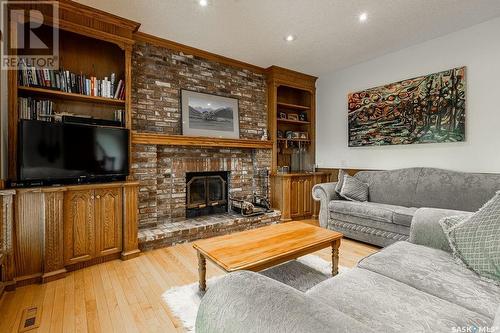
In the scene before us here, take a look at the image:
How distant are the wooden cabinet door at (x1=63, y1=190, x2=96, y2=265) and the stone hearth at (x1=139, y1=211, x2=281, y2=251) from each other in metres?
0.54

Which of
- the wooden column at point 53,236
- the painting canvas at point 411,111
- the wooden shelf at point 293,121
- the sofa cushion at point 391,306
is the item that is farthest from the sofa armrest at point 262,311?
the wooden shelf at point 293,121

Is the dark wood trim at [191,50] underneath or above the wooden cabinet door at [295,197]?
above

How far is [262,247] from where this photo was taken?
6.15 ft

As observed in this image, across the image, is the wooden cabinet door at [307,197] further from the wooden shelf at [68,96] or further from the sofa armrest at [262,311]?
the sofa armrest at [262,311]

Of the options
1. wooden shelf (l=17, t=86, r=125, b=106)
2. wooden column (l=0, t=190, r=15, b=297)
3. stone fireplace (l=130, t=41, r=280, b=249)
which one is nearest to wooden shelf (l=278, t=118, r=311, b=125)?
stone fireplace (l=130, t=41, r=280, b=249)

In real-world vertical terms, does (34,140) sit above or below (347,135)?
below

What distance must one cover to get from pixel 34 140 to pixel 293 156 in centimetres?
392

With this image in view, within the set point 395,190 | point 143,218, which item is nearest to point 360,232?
point 395,190

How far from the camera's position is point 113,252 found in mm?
2582

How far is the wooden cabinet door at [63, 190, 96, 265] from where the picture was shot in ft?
7.52

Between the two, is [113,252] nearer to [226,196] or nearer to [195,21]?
[226,196]

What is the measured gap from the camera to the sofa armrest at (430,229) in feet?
5.41

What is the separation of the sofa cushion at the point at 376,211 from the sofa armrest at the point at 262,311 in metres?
2.49

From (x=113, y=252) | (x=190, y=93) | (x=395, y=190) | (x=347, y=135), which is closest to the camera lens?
(x=113, y=252)
